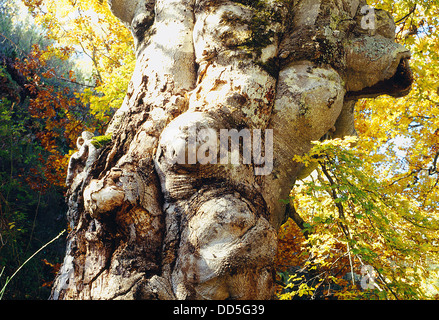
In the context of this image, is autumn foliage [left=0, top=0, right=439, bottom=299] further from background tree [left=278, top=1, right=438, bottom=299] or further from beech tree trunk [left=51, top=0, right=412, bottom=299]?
beech tree trunk [left=51, top=0, right=412, bottom=299]

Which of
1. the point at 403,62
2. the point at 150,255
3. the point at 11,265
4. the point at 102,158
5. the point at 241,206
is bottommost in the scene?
the point at 11,265

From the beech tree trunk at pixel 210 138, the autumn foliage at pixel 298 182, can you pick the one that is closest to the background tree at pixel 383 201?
the autumn foliage at pixel 298 182

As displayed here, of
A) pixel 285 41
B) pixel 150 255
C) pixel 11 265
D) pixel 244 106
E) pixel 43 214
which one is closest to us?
pixel 150 255

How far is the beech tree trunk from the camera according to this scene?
2.03 m

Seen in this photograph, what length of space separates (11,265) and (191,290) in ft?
19.4

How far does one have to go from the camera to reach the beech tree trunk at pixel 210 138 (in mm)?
2027

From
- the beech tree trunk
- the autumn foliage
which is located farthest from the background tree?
the beech tree trunk

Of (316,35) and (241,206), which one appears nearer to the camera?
(241,206)

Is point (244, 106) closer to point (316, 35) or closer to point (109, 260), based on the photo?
point (316, 35)

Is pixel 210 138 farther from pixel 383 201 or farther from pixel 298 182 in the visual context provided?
pixel 298 182

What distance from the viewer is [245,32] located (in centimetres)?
277

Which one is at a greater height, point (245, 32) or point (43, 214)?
point (245, 32)
